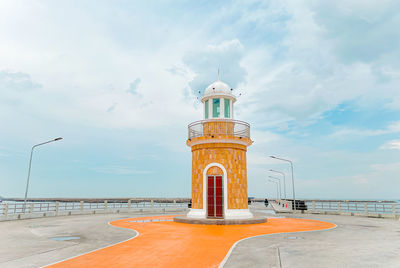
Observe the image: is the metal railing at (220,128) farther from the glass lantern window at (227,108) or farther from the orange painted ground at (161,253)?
the orange painted ground at (161,253)

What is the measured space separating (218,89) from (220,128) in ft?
10.0

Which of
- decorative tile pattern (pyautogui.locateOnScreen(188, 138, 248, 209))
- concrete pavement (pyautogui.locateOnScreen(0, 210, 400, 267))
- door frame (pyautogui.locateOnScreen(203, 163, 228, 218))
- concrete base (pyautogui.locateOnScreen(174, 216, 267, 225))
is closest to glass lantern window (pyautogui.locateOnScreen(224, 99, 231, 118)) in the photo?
decorative tile pattern (pyautogui.locateOnScreen(188, 138, 248, 209))

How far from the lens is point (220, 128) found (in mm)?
20312

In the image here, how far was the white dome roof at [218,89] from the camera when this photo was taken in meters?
20.9

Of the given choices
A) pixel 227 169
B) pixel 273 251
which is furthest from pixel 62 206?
pixel 273 251

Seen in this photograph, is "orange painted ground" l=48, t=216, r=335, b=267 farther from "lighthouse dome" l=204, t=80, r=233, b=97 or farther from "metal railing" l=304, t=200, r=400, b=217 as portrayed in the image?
"metal railing" l=304, t=200, r=400, b=217

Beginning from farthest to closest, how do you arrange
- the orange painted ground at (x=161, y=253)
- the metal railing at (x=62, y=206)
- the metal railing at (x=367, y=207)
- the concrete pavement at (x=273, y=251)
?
the metal railing at (x=367, y=207) < the metal railing at (x=62, y=206) < the orange painted ground at (x=161, y=253) < the concrete pavement at (x=273, y=251)

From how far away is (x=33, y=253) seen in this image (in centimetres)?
938

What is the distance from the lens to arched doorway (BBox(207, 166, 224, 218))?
19312 millimetres

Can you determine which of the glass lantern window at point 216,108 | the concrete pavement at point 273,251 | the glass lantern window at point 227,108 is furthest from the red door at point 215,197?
the concrete pavement at point 273,251

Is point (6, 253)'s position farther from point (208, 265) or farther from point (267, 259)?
point (267, 259)

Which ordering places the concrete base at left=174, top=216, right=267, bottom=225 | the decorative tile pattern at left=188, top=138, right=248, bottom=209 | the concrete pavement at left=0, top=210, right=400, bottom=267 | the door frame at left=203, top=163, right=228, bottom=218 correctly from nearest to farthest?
the concrete pavement at left=0, top=210, right=400, bottom=267
the concrete base at left=174, top=216, right=267, bottom=225
the door frame at left=203, top=163, right=228, bottom=218
the decorative tile pattern at left=188, top=138, right=248, bottom=209

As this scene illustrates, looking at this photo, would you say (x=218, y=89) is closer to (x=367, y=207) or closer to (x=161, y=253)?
(x=161, y=253)

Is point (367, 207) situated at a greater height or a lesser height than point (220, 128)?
lesser
